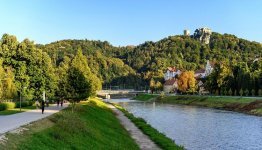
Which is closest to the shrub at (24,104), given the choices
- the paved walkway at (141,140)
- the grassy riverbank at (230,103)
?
the paved walkway at (141,140)

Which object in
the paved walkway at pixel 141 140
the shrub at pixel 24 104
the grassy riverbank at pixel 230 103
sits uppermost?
the shrub at pixel 24 104

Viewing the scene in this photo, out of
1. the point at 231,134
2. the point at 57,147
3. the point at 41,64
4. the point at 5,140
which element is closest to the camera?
the point at 5,140

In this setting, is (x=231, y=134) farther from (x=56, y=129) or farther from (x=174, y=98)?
(x=174, y=98)

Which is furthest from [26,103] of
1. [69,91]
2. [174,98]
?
[174,98]

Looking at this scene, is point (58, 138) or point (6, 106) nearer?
point (58, 138)

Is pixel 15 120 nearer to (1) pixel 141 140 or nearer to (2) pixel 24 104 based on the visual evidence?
(1) pixel 141 140

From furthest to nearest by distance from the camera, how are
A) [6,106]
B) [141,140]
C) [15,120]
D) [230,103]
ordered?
[230,103]
[6,106]
[141,140]
[15,120]

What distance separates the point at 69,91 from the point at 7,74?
1329 centimetres

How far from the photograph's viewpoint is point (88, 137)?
2591cm

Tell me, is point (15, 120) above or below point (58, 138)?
above

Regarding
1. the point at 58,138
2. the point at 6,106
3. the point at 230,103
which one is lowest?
the point at 230,103

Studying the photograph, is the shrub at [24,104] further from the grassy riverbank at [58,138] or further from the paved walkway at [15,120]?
the grassy riverbank at [58,138]

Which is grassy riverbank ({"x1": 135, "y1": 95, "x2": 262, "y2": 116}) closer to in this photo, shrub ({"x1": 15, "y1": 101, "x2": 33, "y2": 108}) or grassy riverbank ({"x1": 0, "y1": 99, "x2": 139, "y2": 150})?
shrub ({"x1": 15, "y1": 101, "x2": 33, "y2": 108})

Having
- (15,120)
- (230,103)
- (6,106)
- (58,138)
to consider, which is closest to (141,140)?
(15,120)
